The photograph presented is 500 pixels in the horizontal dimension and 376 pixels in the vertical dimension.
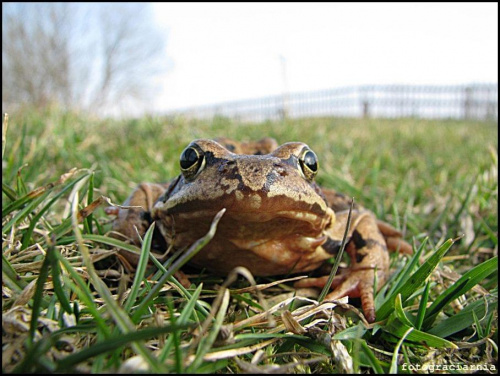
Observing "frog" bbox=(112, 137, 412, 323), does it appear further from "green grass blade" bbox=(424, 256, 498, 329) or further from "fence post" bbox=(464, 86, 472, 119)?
"fence post" bbox=(464, 86, 472, 119)

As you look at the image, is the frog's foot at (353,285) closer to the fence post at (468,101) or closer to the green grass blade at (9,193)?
the green grass blade at (9,193)

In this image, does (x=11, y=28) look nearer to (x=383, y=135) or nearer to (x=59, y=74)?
(x=59, y=74)

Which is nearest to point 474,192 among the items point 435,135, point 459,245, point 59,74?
point 459,245

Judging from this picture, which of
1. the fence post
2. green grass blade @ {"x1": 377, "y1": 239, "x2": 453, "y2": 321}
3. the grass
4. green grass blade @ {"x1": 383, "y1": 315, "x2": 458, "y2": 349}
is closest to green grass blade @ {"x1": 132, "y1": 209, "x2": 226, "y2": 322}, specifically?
the grass

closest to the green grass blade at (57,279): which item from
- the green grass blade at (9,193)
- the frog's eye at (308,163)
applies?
the green grass blade at (9,193)

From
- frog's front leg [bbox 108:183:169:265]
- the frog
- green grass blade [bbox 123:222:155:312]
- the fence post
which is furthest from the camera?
the fence post

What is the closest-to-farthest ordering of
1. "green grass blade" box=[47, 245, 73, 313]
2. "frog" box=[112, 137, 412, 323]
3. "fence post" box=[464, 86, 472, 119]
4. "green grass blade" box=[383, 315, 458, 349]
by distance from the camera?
"green grass blade" box=[47, 245, 73, 313] → "green grass blade" box=[383, 315, 458, 349] → "frog" box=[112, 137, 412, 323] → "fence post" box=[464, 86, 472, 119]
